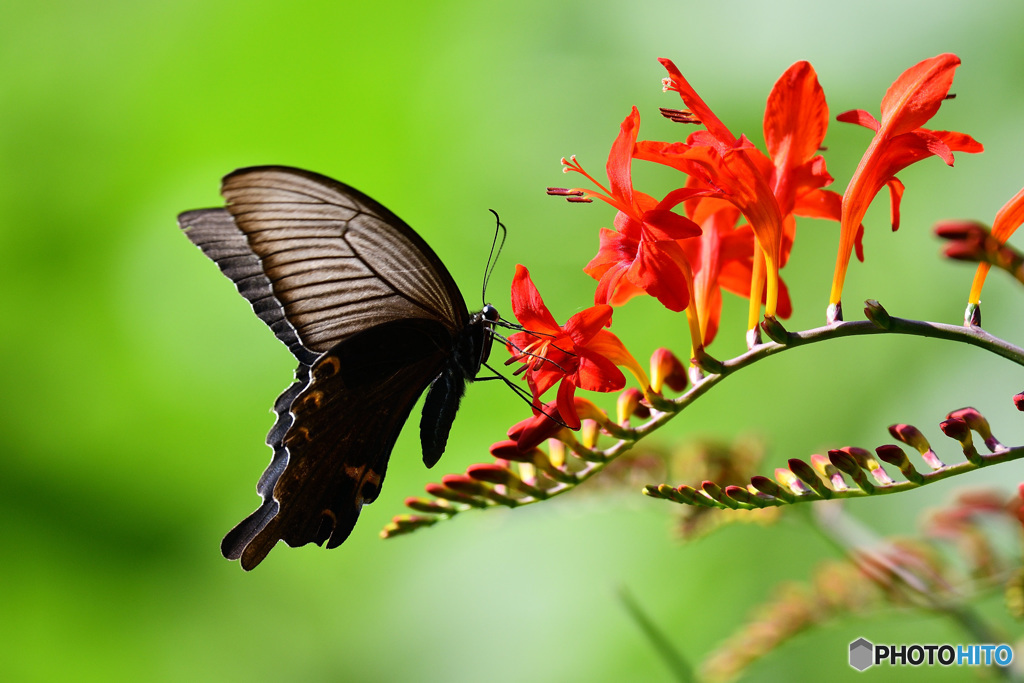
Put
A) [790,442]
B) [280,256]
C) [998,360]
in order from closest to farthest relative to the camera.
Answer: [280,256], [998,360], [790,442]

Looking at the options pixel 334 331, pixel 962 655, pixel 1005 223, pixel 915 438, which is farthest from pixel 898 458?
pixel 334 331

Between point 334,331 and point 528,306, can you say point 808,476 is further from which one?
point 334,331

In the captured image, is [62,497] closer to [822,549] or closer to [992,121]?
[822,549]

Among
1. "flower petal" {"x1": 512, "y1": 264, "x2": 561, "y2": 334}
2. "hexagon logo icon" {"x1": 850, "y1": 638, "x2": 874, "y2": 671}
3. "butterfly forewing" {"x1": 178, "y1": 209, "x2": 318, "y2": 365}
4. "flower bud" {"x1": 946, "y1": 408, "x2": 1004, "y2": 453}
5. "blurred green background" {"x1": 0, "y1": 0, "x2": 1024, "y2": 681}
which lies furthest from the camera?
"blurred green background" {"x1": 0, "y1": 0, "x2": 1024, "y2": 681}

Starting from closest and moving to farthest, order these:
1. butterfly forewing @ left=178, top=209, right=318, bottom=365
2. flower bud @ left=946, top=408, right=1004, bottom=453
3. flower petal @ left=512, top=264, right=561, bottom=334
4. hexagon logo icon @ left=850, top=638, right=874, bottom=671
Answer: flower bud @ left=946, top=408, right=1004, bottom=453 → flower petal @ left=512, top=264, right=561, bottom=334 → butterfly forewing @ left=178, top=209, right=318, bottom=365 → hexagon logo icon @ left=850, top=638, right=874, bottom=671

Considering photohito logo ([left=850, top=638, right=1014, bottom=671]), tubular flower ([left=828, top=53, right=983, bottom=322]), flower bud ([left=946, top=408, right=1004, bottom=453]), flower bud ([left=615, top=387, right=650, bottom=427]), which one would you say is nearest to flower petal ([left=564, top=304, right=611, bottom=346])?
flower bud ([left=615, top=387, right=650, bottom=427])

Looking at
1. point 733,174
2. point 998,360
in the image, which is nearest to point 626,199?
point 733,174

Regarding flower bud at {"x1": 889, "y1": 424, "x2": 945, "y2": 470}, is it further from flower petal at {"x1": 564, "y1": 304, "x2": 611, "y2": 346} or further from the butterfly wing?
the butterfly wing
